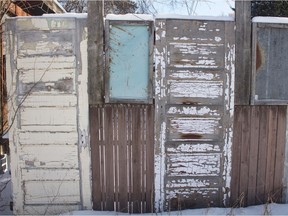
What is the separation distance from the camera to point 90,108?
13.1ft

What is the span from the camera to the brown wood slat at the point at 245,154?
416cm

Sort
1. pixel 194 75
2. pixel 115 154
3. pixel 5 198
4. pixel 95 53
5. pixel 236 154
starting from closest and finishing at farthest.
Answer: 1. pixel 95 53
2. pixel 194 75
3. pixel 115 154
4. pixel 236 154
5. pixel 5 198

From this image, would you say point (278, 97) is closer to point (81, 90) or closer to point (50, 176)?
point (81, 90)

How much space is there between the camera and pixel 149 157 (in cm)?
410

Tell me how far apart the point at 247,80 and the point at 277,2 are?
24.4 feet

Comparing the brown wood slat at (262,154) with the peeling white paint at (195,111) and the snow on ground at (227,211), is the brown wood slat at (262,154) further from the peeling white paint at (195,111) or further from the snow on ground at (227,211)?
→ the peeling white paint at (195,111)

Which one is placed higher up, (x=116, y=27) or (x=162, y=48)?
(x=116, y=27)

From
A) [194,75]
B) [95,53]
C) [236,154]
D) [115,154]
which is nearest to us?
[95,53]

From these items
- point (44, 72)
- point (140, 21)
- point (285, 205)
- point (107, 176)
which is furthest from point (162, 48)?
point (285, 205)

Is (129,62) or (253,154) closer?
(129,62)

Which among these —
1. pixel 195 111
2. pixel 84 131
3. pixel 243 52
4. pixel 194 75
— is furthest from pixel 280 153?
pixel 84 131

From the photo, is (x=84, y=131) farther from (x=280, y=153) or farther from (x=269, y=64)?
(x=280, y=153)

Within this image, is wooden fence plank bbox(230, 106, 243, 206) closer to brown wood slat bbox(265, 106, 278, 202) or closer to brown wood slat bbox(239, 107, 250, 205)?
brown wood slat bbox(239, 107, 250, 205)

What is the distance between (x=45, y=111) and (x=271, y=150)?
3.07 m
